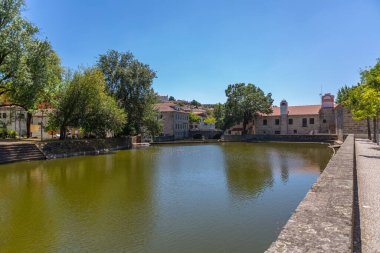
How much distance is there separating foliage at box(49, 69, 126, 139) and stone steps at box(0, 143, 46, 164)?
712 cm

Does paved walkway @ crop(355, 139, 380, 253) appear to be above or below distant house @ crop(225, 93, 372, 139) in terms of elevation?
below

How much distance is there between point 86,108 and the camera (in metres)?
38.9

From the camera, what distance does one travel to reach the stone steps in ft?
91.5

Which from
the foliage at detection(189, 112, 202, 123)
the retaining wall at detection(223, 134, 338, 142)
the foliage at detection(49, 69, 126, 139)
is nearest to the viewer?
the foliage at detection(49, 69, 126, 139)

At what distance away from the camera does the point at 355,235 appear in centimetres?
695

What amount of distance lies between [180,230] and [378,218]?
5303 millimetres

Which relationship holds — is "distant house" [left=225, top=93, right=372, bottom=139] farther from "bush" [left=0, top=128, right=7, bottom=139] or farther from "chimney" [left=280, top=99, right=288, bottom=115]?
"bush" [left=0, top=128, right=7, bottom=139]

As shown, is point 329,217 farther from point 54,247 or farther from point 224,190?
point 224,190

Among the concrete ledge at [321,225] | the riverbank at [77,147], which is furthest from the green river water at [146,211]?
the riverbank at [77,147]

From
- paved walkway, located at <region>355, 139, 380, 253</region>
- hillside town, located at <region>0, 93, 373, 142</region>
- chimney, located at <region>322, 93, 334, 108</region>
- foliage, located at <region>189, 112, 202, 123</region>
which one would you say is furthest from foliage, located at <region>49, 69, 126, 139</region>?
foliage, located at <region>189, 112, 202, 123</region>

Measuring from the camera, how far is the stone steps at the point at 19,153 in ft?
91.5

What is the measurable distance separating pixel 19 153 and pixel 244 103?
166 feet

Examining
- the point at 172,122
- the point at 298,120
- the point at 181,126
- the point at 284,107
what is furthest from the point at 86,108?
the point at 181,126

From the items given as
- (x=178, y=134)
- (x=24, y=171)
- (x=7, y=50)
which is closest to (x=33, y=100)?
(x=7, y=50)
